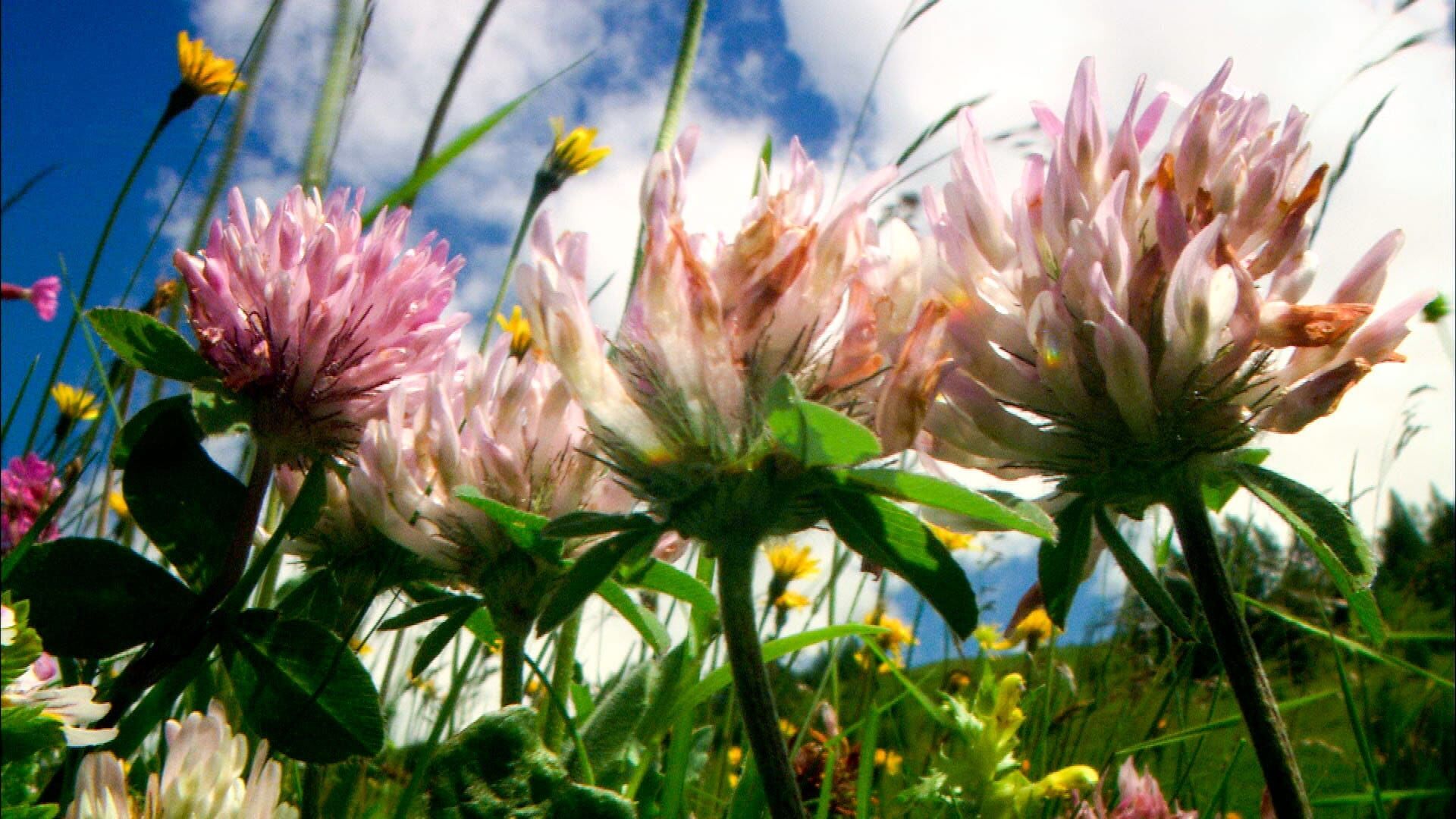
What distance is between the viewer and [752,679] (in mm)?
869

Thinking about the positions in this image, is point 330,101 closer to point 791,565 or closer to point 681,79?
point 681,79

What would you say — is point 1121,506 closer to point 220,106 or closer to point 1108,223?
point 1108,223

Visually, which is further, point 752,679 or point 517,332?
point 517,332

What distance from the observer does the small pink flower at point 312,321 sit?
132 centimetres

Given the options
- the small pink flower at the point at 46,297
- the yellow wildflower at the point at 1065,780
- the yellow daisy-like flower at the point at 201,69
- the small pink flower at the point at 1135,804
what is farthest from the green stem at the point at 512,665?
the small pink flower at the point at 46,297

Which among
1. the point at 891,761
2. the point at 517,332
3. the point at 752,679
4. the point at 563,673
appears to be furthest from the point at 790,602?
the point at 752,679

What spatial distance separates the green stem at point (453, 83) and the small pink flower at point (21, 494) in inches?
67.7

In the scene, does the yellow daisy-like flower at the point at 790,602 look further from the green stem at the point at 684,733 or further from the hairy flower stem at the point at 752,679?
the hairy flower stem at the point at 752,679

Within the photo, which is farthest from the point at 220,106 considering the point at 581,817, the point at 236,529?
the point at 581,817

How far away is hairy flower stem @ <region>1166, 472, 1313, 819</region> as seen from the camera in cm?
94

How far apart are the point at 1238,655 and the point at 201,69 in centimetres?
244

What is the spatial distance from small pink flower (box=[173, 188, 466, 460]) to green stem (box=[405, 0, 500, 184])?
0.51 m

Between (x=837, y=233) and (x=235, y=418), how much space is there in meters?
0.82

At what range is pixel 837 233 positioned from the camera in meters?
0.93
